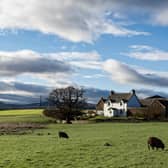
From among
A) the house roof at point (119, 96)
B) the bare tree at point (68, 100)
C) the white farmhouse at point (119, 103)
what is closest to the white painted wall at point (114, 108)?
the white farmhouse at point (119, 103)

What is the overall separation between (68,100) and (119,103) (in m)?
56.0

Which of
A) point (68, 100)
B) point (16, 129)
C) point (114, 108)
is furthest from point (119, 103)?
point (16, 129)

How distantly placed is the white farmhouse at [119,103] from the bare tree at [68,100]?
1833 inches

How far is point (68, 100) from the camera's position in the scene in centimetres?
12356

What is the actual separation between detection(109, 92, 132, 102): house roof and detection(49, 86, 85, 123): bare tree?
178 feet

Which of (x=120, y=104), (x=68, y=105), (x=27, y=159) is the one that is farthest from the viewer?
(x=120, y=104)

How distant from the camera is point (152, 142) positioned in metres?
33.9

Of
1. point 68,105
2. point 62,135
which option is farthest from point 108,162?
point 68,105

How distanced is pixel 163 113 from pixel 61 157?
12313 centimetres

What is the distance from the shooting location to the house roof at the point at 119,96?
586 ft

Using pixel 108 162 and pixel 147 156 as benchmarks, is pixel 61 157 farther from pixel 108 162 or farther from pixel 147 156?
pixel 147 156

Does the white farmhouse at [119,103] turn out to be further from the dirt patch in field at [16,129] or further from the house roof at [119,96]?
the dirt patch in field at [16,129]

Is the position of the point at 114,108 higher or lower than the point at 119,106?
lower

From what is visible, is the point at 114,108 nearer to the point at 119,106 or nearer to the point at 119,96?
the point at 119,106
